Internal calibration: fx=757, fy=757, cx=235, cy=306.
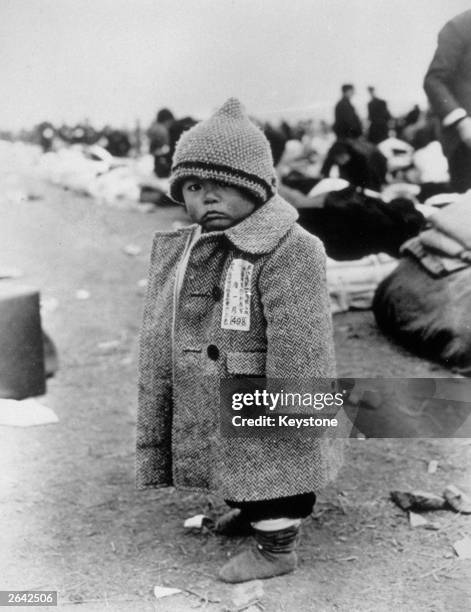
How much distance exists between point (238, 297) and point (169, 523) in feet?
2.72

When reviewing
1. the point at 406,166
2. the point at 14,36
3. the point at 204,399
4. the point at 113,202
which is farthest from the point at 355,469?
the point at 113,202

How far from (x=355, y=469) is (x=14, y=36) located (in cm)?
178

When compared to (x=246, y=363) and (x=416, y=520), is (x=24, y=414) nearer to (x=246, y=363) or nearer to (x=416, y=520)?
(x=246, y=363)

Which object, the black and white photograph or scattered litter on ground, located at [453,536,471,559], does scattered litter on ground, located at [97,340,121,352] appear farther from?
scattered litter on ground, located at [453,536,471,559]

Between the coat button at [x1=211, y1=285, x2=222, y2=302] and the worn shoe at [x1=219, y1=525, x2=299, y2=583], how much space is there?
0.62m

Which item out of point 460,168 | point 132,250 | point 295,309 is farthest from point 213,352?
point 132,250

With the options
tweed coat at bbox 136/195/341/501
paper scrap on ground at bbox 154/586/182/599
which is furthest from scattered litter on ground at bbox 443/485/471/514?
paper scrap on ground at bbox 154/586/182/599

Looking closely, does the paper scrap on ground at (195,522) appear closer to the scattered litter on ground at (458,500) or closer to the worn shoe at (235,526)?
the worn shoe at (235,526)

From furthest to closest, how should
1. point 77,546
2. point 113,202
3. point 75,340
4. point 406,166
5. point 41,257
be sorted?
point 113,202 < point 41,257 < point 406,166 < point 75,340 < point 77,546

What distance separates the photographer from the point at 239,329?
73.0 inches

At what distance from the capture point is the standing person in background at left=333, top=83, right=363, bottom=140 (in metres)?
4.41

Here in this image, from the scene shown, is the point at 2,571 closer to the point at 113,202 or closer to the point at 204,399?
the point at 204,399

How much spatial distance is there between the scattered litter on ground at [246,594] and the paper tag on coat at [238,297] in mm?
660

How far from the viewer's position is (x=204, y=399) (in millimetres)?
1915
